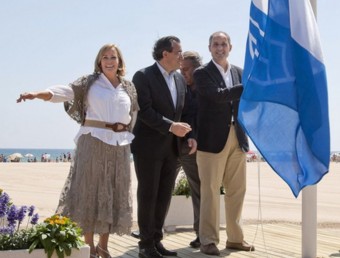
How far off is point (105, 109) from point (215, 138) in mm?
1250

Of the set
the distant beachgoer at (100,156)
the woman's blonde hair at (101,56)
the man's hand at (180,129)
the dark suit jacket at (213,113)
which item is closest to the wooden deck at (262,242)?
the distant beachgoer at (100,156)

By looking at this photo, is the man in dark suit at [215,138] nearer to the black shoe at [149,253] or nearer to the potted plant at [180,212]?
the black shoe at [149,253]

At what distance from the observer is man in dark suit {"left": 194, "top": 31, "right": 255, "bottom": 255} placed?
6000 millimetres

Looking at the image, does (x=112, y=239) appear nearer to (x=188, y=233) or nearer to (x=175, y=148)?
(x=188, y=233)

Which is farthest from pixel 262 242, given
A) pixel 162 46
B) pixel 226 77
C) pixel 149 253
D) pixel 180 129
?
pixel 162 46

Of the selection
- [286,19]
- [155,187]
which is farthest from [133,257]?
[286,19]

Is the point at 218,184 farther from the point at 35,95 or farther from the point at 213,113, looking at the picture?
the point at 35,95

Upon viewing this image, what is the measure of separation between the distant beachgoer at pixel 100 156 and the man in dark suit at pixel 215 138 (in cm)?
96

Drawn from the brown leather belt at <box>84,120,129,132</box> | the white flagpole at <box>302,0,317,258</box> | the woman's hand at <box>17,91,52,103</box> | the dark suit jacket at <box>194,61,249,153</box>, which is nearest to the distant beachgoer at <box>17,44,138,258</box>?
the brown leather belt at <box>84,120,129,132</box>

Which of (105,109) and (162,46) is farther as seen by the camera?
(162,46)

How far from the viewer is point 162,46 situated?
5855 millimetres

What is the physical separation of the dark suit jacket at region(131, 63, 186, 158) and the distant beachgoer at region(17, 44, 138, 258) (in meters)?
0.31

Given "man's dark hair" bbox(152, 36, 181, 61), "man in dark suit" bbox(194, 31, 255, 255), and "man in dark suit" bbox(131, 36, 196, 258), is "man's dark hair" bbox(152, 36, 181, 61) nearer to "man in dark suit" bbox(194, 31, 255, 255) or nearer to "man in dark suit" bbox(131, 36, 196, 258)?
"man in dark suit" bbox(131, 36, 196, 258)

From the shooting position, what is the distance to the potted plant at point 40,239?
4.16 meters
